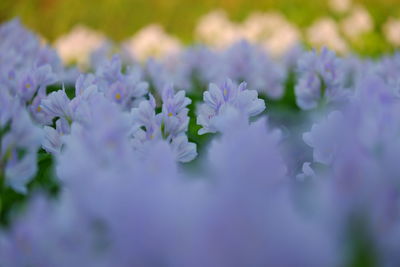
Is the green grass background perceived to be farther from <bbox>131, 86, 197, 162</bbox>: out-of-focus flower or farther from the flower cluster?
the flower cluster

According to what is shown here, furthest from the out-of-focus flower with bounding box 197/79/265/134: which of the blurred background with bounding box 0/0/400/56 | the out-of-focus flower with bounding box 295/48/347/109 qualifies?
the blurred background with bounding box 0/0/400/56

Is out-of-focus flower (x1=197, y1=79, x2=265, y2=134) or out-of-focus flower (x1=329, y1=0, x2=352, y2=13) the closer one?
out-of-focus flower (x1=197, y1=79, x2=265, y2=134)

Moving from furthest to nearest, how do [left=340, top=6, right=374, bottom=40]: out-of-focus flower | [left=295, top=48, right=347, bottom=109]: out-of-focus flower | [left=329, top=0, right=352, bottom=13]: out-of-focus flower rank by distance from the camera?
[left=329, top=0, right=352, bottom=13]: out-of-focus flower → [left=340, top=6, right=374, bottom=40]: out-of-focus flower → [left=295, top=48, right=347, bottom=109]: out-of-focus flower

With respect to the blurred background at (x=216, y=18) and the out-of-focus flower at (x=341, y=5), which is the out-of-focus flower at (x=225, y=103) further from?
the out-of-focus flower at (x=341, y=5)

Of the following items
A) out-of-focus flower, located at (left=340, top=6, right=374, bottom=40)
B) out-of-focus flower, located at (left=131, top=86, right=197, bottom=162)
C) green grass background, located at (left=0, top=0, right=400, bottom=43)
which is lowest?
out-of-focus flower, located at (left=131, top=86, right=197, bottom=162)

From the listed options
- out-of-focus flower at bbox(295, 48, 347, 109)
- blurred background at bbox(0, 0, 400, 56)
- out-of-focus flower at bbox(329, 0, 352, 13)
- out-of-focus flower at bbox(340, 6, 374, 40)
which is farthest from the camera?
out-of-focus flower at bbox(329, 0, 352, 13)

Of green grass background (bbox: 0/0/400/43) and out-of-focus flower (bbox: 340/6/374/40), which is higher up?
green grass background (bbox: 0/0/400/43)

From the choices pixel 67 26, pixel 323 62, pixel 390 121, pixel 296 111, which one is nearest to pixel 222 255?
pixel 390 121

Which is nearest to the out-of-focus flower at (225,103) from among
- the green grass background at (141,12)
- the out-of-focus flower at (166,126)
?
the out-of-focus flower at (166,126)
